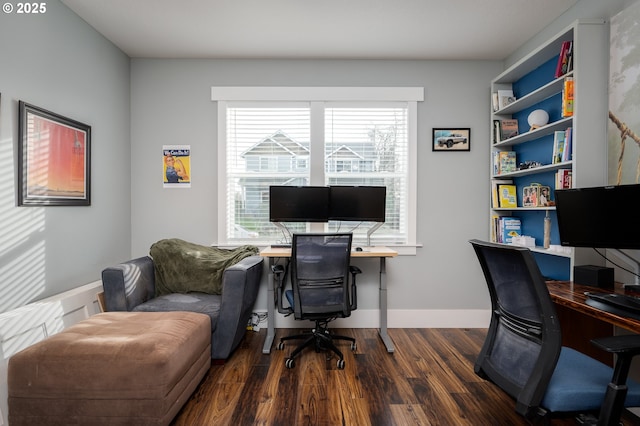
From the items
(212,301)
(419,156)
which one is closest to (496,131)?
(419,156)

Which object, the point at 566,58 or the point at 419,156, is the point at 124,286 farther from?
the point at 566,58

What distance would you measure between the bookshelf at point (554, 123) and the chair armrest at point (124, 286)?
11.0ft

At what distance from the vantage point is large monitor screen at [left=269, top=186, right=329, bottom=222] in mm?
3125

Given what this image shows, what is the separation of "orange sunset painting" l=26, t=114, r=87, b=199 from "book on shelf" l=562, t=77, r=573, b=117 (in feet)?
12.5

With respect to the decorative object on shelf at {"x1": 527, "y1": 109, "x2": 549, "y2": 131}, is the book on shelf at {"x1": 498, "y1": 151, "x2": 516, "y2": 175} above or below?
below

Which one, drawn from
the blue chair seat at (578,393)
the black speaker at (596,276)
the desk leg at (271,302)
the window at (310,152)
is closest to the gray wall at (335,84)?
the window at (310,152)

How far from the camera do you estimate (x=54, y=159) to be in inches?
95.0

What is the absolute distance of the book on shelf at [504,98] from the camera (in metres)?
3.12

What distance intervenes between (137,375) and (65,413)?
42 cm

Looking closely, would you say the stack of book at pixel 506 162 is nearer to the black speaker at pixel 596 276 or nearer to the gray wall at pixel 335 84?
the gray wall at pixel 335 84

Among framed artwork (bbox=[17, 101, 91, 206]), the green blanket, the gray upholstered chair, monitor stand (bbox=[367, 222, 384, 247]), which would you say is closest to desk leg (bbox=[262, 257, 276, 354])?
the gray upholstered chair

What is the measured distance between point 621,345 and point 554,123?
6.01ft

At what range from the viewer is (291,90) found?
3367 mm

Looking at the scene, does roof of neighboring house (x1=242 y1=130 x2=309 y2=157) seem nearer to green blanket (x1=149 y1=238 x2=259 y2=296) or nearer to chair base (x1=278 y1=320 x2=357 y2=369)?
green blanket (x1=149 y1=238 x2=259 y2=296)
